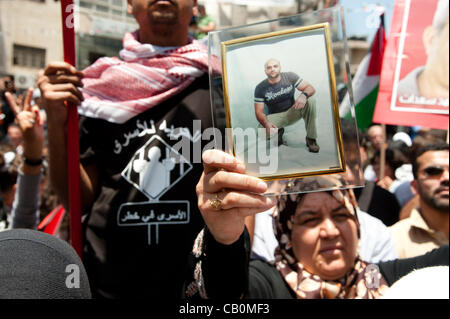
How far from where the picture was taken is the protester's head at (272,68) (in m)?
0.83

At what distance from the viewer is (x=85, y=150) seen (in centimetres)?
136

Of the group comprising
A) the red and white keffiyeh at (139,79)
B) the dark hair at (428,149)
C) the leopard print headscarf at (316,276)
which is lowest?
the leopard print headscarf at (316,276)

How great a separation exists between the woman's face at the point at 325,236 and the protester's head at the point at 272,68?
26.9 inches

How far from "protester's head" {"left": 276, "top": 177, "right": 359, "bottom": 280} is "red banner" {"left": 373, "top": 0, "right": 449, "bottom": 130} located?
21.8 inches

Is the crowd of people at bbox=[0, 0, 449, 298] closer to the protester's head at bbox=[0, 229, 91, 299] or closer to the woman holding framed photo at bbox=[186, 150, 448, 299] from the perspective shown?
the woman holding framed photo at bbox=[186, 150, 448, 299]

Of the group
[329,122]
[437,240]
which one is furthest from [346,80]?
[437,240]

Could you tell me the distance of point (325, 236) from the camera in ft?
4.60

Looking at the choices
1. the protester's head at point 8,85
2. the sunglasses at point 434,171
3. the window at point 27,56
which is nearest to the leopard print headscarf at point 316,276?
the sunglasses at point 434,171

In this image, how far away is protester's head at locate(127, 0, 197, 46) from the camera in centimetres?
132

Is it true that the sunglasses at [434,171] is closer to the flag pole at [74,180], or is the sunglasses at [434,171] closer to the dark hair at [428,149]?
the dark hair at [428,149]

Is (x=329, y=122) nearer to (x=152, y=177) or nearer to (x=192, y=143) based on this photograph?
(x=192, y=143)

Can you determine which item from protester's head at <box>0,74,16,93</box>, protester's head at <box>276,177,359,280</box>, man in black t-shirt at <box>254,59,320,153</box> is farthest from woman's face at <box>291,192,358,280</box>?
protester's head at <box>0,74,16,93</box>
